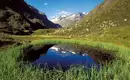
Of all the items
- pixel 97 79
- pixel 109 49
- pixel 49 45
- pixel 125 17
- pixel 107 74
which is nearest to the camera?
pixel 97 79

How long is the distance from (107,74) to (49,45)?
58421 millimetres

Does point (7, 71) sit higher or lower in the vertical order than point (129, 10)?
lower

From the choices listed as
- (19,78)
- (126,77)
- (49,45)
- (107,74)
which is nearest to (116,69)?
(107,74)

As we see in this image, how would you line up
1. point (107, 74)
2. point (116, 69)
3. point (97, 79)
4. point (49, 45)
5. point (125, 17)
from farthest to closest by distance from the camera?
point (125, 17) → point (49, 45) → point (116, 69) → point (107, 74) → point (97, 79)

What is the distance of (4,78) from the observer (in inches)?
711

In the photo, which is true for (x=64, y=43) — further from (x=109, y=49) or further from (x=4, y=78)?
(x=4, y=78)

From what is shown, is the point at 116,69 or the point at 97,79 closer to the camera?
the point at 97,79

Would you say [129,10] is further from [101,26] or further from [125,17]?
[101,26]

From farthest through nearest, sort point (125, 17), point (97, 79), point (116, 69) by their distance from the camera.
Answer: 1. point (125, 17)
2. point (116, 69)
3. point (97, 79)

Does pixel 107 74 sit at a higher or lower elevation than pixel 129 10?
lower

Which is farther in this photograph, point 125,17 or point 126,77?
point 125,17

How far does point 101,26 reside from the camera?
188250 millimetres

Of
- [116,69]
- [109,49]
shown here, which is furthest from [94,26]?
[116,69]

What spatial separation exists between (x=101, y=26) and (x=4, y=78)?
173272 mm
